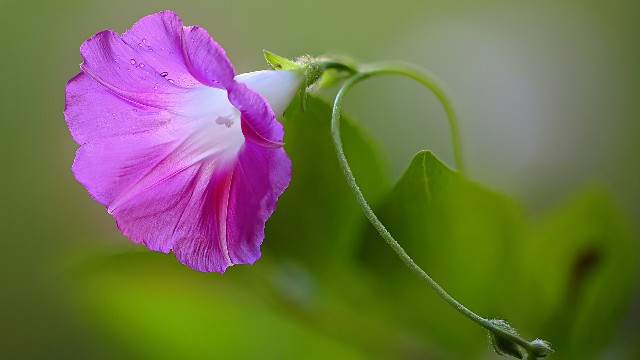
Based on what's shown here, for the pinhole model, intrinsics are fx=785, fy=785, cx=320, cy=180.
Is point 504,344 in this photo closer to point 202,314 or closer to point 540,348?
point 540,348

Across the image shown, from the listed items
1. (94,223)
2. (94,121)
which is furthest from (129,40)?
(94,223)

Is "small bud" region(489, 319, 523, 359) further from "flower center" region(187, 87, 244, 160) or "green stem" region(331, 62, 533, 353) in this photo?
"flower center" region(187, 87, 244, 160)

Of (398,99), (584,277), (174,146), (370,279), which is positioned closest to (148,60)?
(174,146)

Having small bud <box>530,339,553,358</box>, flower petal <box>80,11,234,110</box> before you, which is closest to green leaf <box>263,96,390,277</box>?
flower petal <box>80,11,234,110</box>

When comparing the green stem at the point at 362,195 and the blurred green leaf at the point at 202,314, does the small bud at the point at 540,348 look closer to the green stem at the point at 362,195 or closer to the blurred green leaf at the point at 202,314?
the green stem at the point at 362,195

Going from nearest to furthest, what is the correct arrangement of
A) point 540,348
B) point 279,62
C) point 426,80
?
point 540,348
point 279,62
point 426,80

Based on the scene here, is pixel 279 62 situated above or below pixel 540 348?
above

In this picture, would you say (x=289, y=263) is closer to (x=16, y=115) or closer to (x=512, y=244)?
(x=512, y=244)
